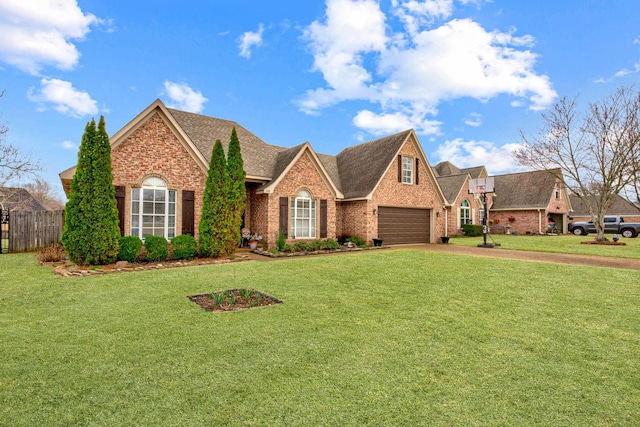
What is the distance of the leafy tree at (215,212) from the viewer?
12.3 metres

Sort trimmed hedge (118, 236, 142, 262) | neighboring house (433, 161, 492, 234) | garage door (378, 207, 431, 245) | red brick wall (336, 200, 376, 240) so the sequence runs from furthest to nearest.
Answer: neighboring house (433, 161, 492, 234), garage door (378, 207, 431, 245), red brick wall (336, 200, 376, 240), trimmed hedge (118, 236, 142, 262)

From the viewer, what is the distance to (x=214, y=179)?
41.2 ft

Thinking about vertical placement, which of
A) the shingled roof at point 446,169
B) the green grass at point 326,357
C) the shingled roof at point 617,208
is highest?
the shingled roof at point 446,169

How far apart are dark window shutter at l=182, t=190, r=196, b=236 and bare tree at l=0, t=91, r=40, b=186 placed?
10.5 meters

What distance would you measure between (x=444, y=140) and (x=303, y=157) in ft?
40.4

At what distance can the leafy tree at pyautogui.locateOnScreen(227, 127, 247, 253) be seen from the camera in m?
12.7

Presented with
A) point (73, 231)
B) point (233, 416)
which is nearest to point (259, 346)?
point (233, 416)

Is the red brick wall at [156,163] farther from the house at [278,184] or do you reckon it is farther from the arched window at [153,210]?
the arched window at [153,210]

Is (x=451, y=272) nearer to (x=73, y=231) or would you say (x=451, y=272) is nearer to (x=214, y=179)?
(x=214, y=179)

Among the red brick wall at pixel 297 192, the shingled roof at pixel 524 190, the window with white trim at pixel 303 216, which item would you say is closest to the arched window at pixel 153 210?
the red brick wall at pixel 297 192

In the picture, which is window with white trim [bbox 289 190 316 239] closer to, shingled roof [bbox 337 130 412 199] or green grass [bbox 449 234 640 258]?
shingled roof [bbox 337 130 412 199]

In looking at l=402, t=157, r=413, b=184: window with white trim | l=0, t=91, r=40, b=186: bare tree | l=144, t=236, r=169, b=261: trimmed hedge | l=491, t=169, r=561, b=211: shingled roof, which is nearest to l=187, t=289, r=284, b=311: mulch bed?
l=144, t=236, r=169, b=261: trimmed hedge

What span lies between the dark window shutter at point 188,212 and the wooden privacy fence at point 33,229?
279 inches

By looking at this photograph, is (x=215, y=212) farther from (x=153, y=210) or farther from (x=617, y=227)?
(x=617, y=227)
